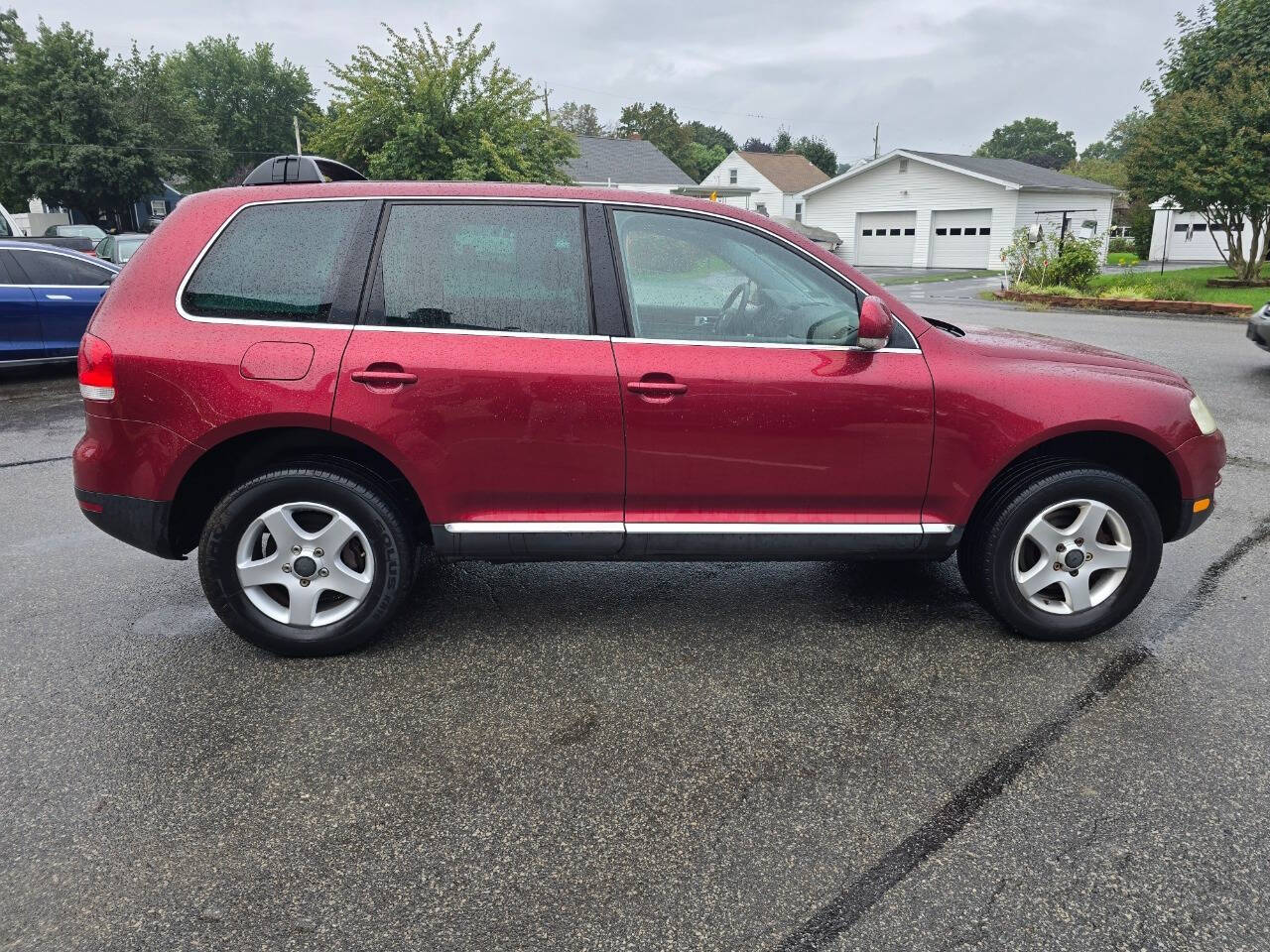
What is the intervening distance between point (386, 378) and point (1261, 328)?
404 inches

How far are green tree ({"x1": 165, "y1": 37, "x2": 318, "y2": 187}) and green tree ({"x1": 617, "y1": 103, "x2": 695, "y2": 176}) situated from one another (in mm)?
31820

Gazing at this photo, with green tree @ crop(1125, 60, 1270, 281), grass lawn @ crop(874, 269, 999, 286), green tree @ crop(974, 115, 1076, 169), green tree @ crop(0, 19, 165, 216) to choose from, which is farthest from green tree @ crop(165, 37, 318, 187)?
green tree @ crop(974, 115, 1076, 169)

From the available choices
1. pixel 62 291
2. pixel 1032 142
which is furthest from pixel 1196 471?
pixel 1032 142

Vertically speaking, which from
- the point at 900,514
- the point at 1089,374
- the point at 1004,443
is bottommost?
the point at 900,514

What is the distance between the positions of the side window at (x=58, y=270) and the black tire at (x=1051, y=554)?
10.4m

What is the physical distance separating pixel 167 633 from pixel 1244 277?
26.4 meters

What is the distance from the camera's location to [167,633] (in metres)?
3.88

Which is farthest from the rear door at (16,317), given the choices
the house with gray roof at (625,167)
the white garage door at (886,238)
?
the white garage door at (886,238)

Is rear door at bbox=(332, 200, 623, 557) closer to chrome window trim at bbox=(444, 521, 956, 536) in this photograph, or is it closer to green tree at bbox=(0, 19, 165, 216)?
chrome window trim at bbox=(444, 521, 956, 536)

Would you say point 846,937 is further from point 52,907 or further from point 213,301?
point 213,301

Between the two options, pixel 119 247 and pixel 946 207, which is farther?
pixel 946 207

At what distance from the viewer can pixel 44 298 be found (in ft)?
33.1

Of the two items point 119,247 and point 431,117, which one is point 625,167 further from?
point 119,247

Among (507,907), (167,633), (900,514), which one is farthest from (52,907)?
(900,514)
